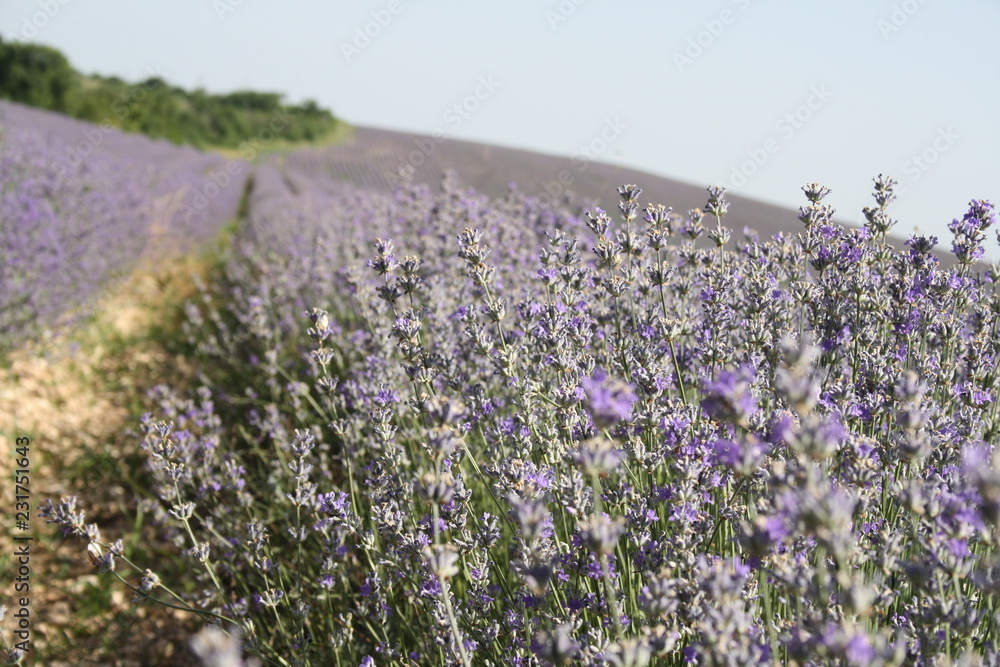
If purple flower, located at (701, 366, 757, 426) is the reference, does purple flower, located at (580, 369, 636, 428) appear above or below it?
below

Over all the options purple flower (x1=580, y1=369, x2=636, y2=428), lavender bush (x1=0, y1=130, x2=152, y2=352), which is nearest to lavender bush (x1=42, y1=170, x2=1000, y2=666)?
purple flower (x1=580, y1=369, x2=636, y2=428)

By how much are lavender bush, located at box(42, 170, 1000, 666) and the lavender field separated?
1 centimetres

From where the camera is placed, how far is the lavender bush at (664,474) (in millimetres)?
1035

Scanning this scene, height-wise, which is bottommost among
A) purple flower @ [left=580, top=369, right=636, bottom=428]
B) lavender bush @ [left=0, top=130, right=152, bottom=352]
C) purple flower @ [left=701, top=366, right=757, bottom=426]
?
lavender bush @ [left=0, top=130, right=152, bottom=352]

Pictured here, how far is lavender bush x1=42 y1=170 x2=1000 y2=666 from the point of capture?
3.40 feet

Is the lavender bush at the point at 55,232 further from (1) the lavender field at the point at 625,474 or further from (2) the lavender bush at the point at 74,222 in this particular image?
(1) the lavender field at the point at 625,474

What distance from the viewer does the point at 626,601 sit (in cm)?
163

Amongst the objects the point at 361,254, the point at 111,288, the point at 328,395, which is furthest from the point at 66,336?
the point at 328,395

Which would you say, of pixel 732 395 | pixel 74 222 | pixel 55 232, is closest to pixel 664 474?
pixel 732 395

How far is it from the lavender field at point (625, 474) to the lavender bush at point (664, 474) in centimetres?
1

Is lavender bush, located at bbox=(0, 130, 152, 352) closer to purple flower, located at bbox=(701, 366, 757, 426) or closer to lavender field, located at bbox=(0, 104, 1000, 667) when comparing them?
lavender field, located at bbox=(0, 104, 1000, 667)

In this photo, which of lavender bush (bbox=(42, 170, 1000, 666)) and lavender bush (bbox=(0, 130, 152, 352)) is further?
lavender bush (bbox=(0, 130, 152, 352))

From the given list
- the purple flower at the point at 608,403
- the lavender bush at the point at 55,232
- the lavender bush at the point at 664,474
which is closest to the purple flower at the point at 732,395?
the lavender bush at the point at 664,474

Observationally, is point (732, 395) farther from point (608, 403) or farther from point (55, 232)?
point (55, 232)
